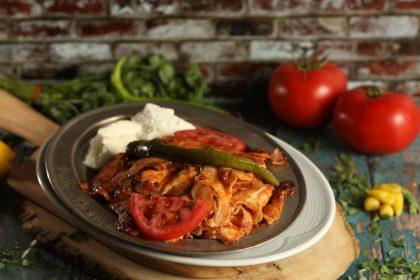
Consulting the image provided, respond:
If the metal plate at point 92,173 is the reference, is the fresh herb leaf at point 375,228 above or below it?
below

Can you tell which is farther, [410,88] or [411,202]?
[410,88]

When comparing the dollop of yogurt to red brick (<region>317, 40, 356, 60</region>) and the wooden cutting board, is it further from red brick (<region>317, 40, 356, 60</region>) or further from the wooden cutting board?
red brick (<region>317, 40, 356, 60</region>)

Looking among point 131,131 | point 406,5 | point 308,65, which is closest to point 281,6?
point 308,65

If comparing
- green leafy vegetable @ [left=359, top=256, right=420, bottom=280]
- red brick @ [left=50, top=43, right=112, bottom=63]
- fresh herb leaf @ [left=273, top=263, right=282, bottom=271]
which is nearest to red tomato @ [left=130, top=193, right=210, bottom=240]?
fresh herb leaf @ [left=273, top=263, right=282, bottom=271]

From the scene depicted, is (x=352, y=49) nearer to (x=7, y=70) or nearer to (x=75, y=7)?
(x=75, y=7)

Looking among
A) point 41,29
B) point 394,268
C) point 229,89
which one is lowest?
point 394,268

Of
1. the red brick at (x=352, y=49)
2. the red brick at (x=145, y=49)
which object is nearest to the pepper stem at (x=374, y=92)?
the red brick at (x=352, y=49)

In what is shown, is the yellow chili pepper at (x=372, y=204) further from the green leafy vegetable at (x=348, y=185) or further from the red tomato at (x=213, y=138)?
the red tomato at (x=213, y=138)

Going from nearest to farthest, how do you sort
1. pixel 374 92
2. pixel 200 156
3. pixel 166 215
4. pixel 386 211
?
pixel 166 215 < pixel 200 156 < pixel 386 211 < pixel 374 92
